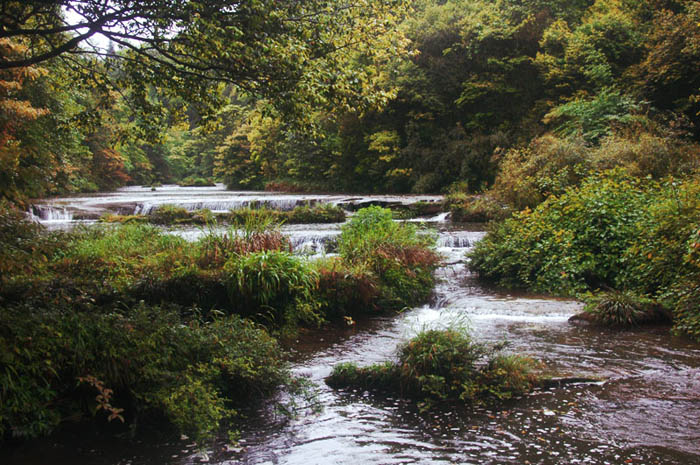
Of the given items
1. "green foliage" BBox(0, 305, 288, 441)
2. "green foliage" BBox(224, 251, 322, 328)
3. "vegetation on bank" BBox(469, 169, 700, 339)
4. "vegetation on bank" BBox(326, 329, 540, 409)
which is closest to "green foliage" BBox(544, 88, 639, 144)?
"vegetation on bank" BBox(469, 169, 700, 339)

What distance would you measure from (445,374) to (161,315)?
307cm

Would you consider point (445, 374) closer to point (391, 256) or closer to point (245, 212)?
point (391, 256)

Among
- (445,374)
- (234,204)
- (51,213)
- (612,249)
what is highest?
(234,204)

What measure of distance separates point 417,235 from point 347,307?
11.6 ft

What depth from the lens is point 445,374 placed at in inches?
199

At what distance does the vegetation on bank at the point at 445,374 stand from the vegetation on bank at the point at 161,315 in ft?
2.80

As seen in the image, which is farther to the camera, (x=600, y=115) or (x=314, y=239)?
(x=600, y=115)

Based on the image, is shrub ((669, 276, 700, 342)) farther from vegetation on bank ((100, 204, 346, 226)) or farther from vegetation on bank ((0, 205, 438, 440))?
vegetation on bank ((100, 204, 346, 226))

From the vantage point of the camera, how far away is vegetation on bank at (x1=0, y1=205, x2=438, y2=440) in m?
4.31

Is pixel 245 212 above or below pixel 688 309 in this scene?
above

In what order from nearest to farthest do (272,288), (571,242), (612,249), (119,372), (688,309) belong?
(119,372) < (688,309) < (272,288) < (612,249) < (571,242)

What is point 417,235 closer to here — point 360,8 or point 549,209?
point 549,209

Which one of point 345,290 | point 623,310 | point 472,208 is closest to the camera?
point 623,310

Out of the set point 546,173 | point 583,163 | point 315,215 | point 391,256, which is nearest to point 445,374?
point 391,256
